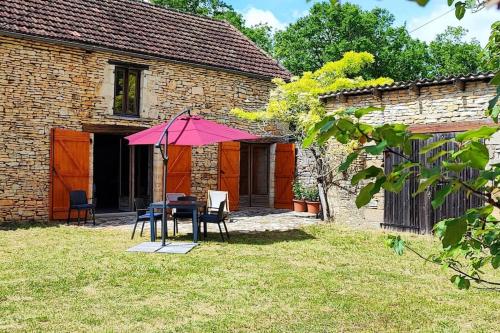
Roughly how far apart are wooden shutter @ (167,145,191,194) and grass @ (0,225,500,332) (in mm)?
5240

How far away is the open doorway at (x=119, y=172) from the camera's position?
46.8ft

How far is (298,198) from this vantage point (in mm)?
15094

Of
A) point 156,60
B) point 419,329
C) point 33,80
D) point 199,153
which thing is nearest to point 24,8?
point 33,80

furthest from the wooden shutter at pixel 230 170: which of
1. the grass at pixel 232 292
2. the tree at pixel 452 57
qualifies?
the tree at pixel 452 57

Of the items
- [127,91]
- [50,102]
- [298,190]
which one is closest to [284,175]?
[298,190]

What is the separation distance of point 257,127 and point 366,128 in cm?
1466

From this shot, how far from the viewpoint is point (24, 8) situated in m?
12.3

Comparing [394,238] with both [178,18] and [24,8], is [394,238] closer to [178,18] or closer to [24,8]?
[24,8]

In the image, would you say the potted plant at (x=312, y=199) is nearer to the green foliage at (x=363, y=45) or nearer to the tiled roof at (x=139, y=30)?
the tiled roof at (x=139, y=30)

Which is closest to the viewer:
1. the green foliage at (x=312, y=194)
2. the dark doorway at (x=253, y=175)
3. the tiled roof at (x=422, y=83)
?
the tiled roof at (x=422, y=83)

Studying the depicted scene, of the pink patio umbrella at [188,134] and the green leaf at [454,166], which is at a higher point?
the pink patio umbrella at [188,134]

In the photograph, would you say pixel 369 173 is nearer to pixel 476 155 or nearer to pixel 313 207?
pixel 476 155

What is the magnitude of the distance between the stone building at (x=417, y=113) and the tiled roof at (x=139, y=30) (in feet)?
16.9

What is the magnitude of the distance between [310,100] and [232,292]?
7639 mm
